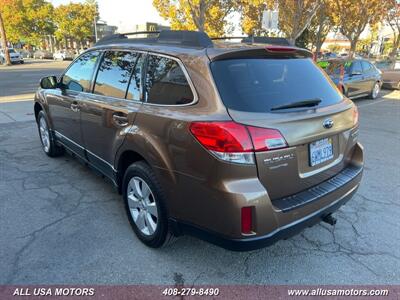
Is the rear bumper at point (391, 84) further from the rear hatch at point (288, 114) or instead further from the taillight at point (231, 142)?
the taillight at point (231, 142)

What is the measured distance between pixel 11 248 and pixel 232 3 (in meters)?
29.7

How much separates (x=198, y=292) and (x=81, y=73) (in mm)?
2980

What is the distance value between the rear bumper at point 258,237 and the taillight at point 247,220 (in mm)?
66

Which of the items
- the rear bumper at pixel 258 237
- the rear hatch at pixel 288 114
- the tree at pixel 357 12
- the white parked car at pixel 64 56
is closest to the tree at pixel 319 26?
the tree at pixel 357 12

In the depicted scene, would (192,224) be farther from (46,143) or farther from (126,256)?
(46,143)

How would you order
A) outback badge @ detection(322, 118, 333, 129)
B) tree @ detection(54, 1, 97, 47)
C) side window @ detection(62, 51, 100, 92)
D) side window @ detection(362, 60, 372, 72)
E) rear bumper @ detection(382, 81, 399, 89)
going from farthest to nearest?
tree @ detection(54, 1, 97, 47) < rear bumper @ detection(382, 81, 399, 89) < side window @ detection(362, 60, 372, 72) < side window @ detection(62, 51, 100, 92) < outback badge @ detection(322, 118, 333, 129)

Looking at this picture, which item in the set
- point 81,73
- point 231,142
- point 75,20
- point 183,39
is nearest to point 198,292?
point 231,142

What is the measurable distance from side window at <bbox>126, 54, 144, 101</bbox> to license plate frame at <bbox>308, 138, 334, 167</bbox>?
1524mm

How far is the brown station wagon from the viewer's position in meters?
2.21

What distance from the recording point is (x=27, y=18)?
2311 inches

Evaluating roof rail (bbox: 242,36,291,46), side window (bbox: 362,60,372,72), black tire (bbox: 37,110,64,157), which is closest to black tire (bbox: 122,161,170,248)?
roof rail (bbox: 242,36,291,46)

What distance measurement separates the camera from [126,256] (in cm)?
289

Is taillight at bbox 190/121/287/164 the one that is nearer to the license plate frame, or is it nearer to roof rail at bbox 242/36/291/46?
the license plate frame

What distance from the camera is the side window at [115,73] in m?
3.20
